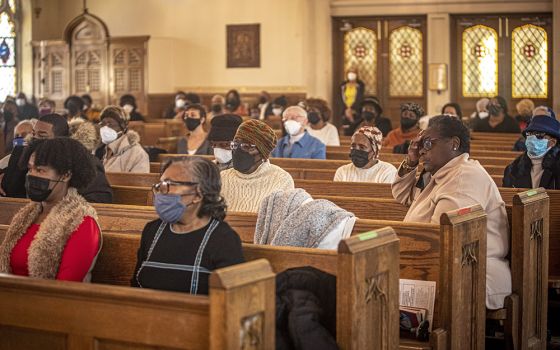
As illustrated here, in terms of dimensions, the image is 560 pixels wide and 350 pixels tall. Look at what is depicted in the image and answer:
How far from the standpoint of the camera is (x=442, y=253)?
14.2ft

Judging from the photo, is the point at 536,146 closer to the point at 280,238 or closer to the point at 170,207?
the point at 280,238

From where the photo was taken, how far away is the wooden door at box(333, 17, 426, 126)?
61.3 feet

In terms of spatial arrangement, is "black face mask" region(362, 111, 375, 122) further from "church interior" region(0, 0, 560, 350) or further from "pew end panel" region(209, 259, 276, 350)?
"pew end panel" region(209, 259, 276, 350)

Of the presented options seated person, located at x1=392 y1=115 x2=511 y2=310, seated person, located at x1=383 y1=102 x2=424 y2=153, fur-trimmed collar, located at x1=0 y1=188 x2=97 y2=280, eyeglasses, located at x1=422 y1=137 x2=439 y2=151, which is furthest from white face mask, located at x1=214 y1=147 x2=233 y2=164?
seated person, located at x1=383 y1=102 x2=424 y2=153

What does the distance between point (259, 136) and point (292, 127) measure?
3.48 m

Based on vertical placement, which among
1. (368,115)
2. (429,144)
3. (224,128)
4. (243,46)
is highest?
(243,46)

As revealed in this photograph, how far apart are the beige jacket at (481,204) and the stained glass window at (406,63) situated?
538 inches

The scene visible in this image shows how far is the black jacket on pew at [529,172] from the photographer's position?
6.66 meters

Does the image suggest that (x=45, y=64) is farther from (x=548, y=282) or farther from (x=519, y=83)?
(x=548, y=282)

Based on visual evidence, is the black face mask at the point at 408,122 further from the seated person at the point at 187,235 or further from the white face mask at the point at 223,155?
the seated person at the point at 187,235

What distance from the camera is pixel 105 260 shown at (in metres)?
4.39

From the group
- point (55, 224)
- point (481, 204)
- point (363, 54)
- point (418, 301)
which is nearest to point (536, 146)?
point (481, 204)

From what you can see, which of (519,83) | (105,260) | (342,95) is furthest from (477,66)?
(105,260)

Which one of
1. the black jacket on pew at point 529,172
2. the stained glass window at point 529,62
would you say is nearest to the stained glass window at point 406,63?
the stained glass window at point 529,62
